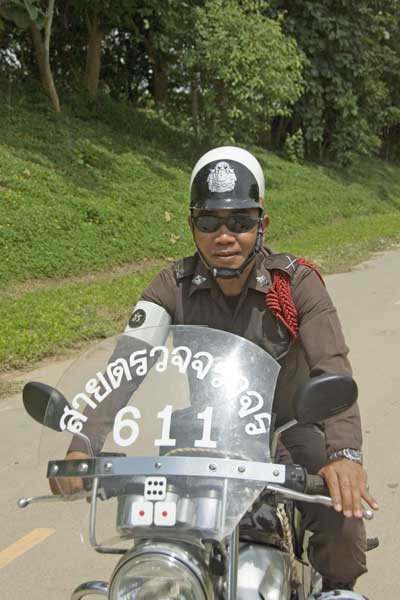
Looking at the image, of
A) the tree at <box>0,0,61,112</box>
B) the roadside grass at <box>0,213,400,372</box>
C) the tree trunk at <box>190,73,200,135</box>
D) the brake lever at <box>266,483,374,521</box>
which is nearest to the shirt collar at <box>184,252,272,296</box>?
the brake lever at <box>266,483,374,521</box>

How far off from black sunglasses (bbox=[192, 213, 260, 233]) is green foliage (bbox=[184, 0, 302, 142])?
13.4 metres

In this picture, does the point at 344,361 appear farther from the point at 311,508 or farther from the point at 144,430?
the point at 144,430

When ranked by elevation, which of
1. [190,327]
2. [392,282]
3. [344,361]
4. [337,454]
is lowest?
[392,282]

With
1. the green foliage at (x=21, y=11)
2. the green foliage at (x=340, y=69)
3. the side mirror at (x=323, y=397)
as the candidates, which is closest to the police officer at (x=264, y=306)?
the side mirror at (x=323, y=397)

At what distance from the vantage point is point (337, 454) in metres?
2.12

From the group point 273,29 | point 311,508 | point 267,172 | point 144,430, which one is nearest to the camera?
point 144,430

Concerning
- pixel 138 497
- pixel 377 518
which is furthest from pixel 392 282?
pixel 138 497

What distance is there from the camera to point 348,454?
83.1 inches

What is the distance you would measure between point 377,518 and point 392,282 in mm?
6733

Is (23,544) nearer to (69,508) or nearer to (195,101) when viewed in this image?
(69,508)

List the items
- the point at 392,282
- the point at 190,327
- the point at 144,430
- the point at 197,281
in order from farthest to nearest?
the point at 392,282, the point at 197,281, the point at 190,327, the point at 144,430

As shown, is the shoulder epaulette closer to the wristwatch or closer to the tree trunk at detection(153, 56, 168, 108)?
the wristwatch

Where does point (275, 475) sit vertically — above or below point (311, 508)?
above

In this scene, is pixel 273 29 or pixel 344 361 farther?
pixel 273 29
